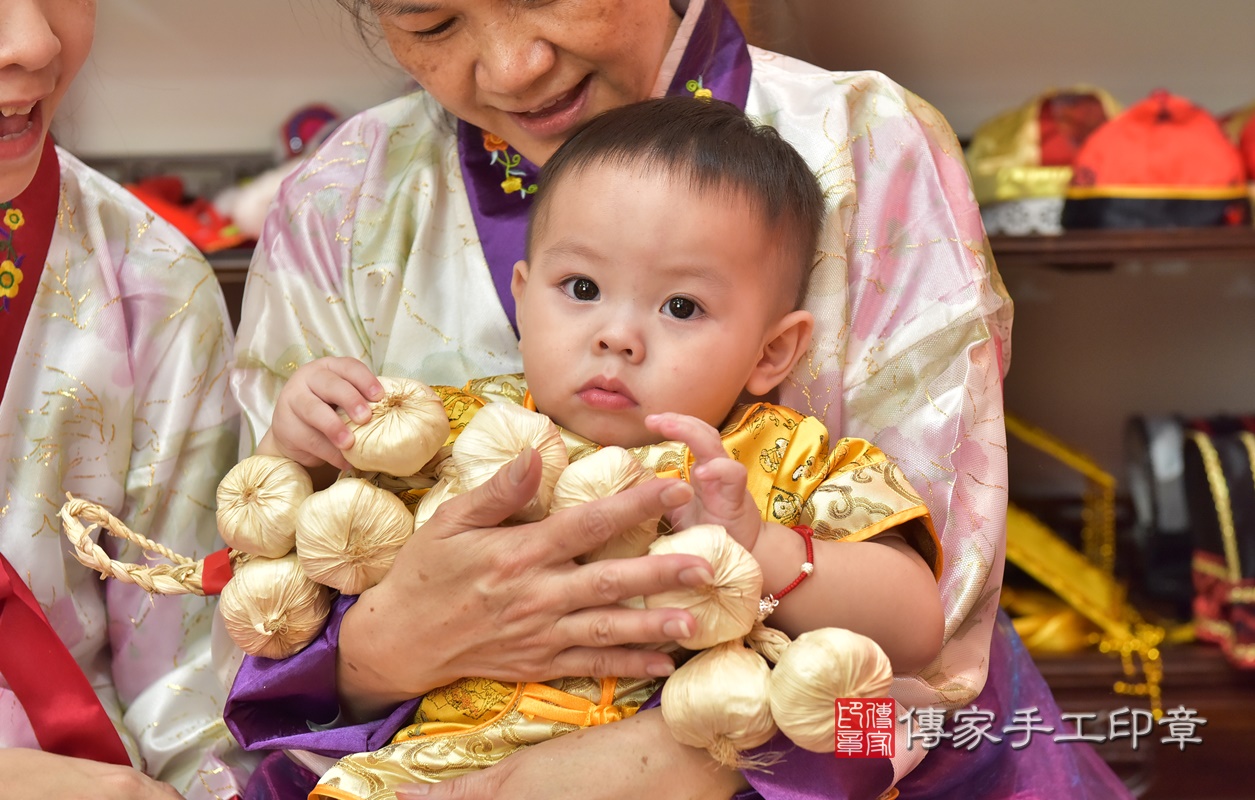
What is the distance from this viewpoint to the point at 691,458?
107 cm

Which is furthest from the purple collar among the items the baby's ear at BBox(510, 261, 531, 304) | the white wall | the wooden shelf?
the white wall

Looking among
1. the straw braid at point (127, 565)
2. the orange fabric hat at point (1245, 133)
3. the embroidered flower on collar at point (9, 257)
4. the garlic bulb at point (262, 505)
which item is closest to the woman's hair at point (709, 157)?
the garlic bulb at point (262, 505)

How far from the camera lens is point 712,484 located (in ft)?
2.98

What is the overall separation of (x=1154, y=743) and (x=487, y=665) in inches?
60.0

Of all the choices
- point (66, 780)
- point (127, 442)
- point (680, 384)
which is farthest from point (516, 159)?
point (66, 780)

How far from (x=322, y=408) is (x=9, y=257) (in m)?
0.52

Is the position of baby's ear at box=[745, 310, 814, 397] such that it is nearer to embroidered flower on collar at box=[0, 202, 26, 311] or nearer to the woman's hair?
the woman's hair

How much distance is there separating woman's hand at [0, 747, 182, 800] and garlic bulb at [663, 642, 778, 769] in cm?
53

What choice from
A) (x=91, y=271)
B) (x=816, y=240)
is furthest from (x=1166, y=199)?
(x=91, y=271)

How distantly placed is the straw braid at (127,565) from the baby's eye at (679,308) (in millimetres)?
447

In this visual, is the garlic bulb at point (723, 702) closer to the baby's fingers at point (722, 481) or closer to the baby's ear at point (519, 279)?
the baby's fingers at point (722, 481)

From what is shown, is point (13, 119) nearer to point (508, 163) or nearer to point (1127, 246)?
point (508, 163)

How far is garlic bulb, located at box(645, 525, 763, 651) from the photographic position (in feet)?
2.90

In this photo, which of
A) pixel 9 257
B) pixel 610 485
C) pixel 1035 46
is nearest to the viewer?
pixel 610 485
